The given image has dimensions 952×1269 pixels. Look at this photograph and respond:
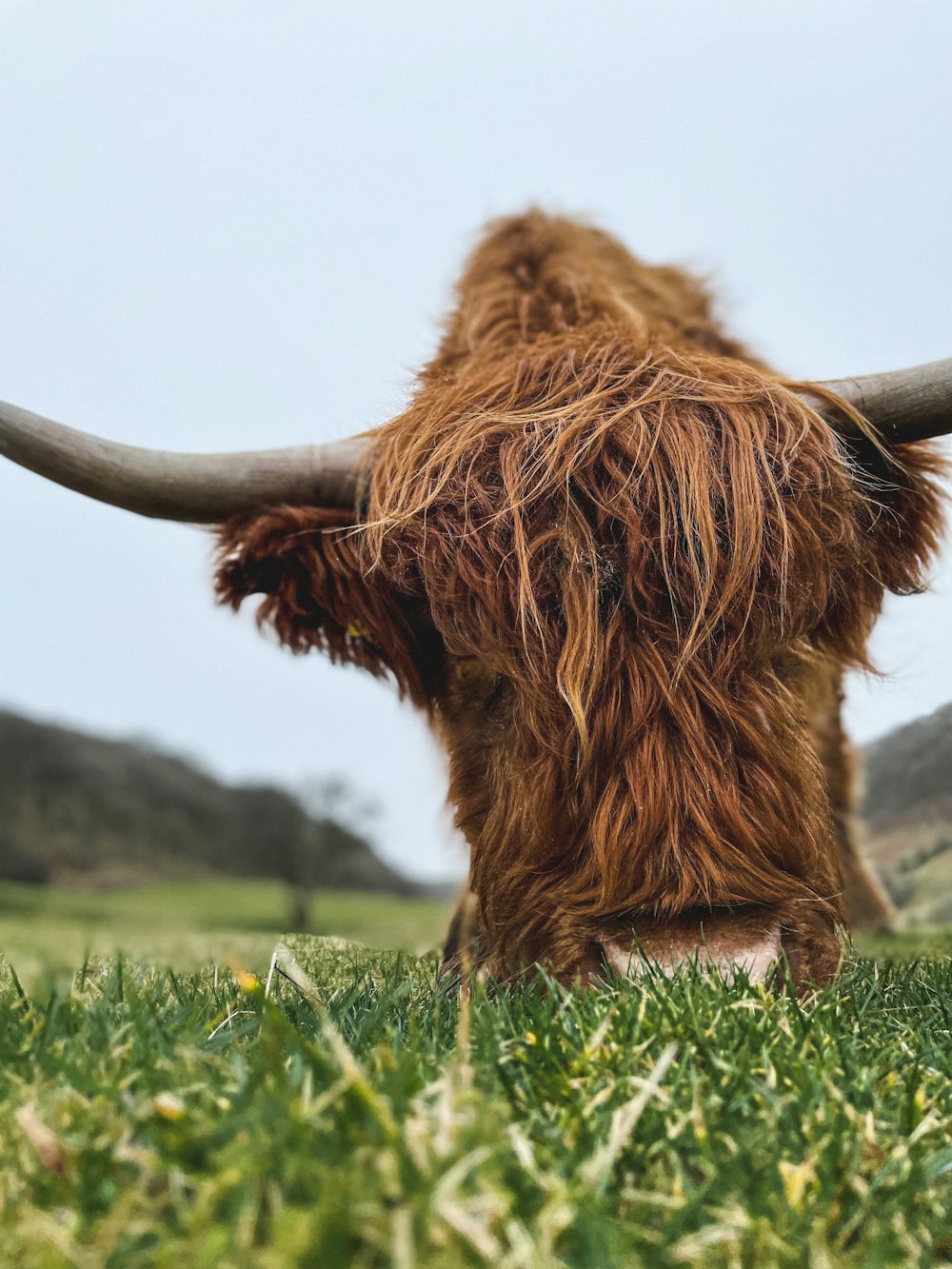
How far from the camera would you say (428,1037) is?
1.56 m

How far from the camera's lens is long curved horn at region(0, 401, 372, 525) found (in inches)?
117

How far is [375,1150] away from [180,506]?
2.52 meters

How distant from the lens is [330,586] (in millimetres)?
3244

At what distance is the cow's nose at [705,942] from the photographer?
6.68 feet

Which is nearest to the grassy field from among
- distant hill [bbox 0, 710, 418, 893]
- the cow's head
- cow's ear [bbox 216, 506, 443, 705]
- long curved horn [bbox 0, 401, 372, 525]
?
the cow's head

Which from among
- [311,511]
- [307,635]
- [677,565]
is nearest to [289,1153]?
[677,565]

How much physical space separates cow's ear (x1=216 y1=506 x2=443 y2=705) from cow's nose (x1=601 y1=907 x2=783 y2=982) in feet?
4.03

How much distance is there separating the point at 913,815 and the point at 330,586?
376cm

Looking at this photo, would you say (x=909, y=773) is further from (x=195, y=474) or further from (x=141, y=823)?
(x=141, y=823)

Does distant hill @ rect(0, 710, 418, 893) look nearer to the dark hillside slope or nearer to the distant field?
the distant field

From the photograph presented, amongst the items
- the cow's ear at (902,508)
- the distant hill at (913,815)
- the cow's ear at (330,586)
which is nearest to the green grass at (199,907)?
the distant hill at (913,815)

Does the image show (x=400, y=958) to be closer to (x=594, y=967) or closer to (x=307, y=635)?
(x=594, y=967)

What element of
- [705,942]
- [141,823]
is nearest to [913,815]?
[705,942]

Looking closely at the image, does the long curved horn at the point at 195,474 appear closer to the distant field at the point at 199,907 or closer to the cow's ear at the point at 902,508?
the cow's ear at the point at 902,508
